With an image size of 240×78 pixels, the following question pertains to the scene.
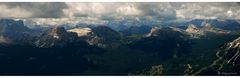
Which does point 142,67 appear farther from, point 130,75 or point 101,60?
point 101,60

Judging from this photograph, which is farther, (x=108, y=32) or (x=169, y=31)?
(x=169, y=31)

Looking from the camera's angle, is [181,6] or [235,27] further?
[235,27]

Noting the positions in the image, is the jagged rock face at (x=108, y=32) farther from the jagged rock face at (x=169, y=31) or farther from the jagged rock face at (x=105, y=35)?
the jagged rock face at (x=169, y=31)

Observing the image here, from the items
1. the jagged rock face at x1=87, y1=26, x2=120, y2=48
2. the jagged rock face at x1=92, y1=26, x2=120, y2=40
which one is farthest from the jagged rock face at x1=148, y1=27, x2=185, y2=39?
the jagged rock face at x1=87, y1=26, x2=120, y2=48

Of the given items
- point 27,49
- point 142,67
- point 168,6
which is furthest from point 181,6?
point 27,49

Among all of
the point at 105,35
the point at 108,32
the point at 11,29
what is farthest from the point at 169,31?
the point at 11,29

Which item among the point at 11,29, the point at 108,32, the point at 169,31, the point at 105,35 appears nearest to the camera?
the point at 11,29

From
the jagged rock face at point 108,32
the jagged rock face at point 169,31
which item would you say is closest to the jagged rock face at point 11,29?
the jagged rock face at point 108,32

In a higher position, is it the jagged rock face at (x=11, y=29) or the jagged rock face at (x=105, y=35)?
the jagged rock face at (x=11, y=29)

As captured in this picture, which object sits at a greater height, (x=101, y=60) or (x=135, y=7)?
(x=135, y=7)

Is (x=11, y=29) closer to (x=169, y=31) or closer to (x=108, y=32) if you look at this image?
(x=108, y=32)

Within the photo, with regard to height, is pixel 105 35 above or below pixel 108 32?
below
